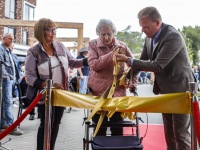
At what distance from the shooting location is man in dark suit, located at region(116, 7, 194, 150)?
2654 millimetres

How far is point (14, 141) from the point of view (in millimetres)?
4836

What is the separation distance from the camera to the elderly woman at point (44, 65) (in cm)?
304

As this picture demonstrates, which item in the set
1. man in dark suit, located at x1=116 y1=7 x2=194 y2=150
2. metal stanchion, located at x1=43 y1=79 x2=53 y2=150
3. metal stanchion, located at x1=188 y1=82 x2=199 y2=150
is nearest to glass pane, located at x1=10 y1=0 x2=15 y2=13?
man in dark suit, located at x1=116 y1=7 x2=194 y2=150

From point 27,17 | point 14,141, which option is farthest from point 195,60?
point 14,141

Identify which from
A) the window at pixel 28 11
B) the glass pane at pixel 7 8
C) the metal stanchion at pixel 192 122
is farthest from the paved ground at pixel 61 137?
the window at pixel 28 11

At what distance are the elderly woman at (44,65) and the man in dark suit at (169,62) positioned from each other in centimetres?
90

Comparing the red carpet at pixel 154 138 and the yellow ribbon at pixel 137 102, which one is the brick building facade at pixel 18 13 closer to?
the red carpet at pixel 154 138

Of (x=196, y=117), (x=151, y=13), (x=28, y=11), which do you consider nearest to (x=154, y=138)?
(x=151, y=13)

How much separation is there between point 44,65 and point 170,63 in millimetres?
1579

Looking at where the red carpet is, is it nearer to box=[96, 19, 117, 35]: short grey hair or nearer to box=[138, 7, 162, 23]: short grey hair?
box=[96, 19, 117, 35]: short grey hair

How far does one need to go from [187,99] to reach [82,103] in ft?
3.37

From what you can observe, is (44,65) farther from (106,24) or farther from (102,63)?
(106,24)

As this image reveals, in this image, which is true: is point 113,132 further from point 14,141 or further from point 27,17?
point 27,17

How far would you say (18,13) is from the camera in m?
25.0
